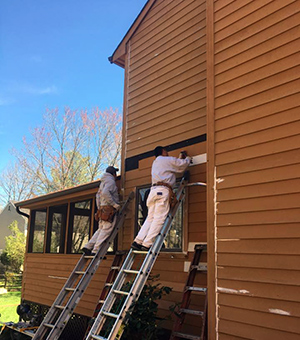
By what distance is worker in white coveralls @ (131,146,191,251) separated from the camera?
4.99 meters

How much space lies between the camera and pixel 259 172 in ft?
12.6

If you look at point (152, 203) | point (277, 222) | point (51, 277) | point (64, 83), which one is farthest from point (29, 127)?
point (277, 222)

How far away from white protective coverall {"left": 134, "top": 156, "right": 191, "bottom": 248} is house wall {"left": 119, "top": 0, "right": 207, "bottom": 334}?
495 millimetres

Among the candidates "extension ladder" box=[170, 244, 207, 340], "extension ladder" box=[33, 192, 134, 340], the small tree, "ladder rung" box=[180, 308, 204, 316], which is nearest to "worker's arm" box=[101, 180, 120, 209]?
"extension ladder" box=[33, 192, 134, 340]

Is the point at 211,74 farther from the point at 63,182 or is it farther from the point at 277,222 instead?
the point at 63,182

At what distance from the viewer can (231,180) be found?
4098mm

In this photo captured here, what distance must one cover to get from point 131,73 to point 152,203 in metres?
3.66

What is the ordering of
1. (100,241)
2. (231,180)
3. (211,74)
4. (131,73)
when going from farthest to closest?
(131,73) → (100,241) → (211,74) → (231,180)

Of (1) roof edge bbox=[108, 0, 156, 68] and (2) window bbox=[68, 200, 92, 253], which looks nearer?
(1) roof edge bbox=[108, 0, 156, 68]

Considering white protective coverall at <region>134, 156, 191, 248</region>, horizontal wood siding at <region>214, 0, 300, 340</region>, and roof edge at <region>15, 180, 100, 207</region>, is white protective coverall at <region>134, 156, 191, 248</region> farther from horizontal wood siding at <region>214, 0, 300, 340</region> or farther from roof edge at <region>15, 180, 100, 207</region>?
roof edge at <region>15, 180, 100, 207</region>

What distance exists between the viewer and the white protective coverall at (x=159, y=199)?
16.4ft

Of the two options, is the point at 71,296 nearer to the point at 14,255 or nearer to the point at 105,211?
the point at 105,211

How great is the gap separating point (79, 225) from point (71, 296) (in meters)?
3.23

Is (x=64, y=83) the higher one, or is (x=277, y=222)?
(x=64, y=83)
